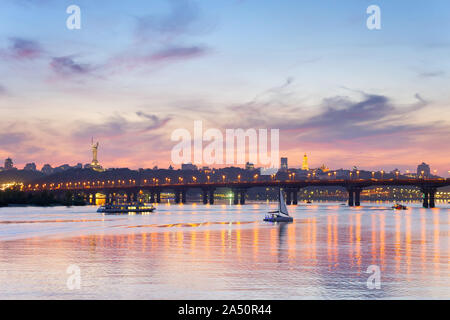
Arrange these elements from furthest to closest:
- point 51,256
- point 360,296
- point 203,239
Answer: point 203,239 → point 51,256 → point 360,296

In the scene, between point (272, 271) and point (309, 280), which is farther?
point (272, 271)

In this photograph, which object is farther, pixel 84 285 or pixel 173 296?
pixel 84 285

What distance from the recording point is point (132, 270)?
132ft

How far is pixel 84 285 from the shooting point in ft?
111
